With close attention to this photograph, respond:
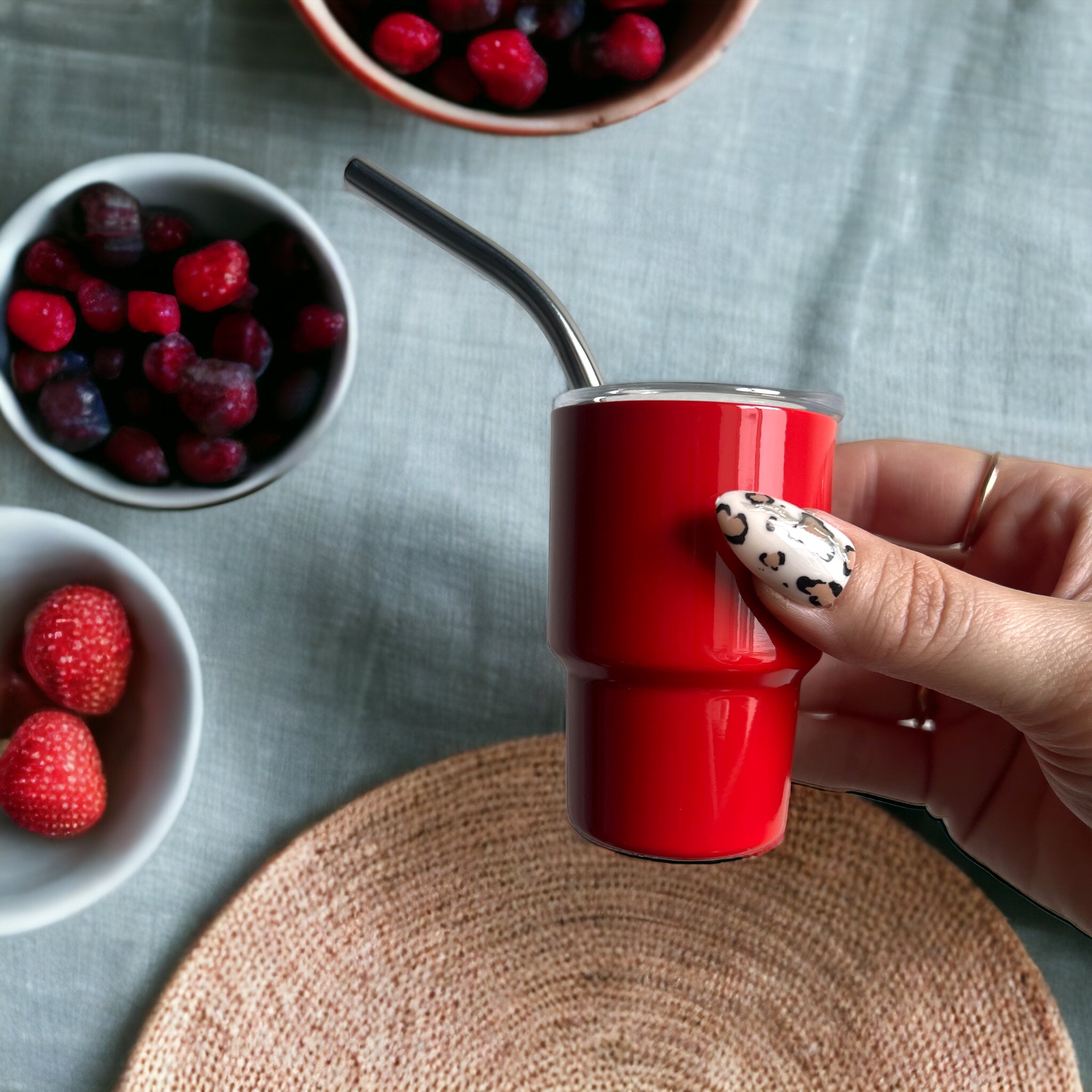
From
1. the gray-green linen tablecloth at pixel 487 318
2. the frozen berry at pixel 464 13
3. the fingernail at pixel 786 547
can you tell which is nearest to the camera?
the fingernail at pixel 786 547

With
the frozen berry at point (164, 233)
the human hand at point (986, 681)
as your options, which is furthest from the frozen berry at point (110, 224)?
the human hand at point (986, 681)

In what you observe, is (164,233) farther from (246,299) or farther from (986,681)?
(986,681)

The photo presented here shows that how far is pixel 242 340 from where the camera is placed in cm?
A: 57

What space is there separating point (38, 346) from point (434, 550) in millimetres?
273

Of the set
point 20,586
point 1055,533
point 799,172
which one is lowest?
point 20,586

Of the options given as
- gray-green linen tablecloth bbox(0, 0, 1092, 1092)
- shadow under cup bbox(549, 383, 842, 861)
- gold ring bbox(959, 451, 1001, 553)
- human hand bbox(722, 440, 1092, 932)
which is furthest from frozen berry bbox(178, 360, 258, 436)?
gold ring bbox(959, 451, 1001, 553)

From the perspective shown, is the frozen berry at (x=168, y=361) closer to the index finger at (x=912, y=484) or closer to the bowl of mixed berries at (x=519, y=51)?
the bowl of mixed berries at (x=519, y=51)

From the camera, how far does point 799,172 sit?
0.68 metres

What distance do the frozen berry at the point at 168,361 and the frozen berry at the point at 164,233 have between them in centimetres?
6

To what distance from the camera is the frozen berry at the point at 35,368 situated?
56cm

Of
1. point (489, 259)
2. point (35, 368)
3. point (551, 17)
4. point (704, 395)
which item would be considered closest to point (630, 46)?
point (551, 17)

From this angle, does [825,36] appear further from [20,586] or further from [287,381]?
[20,586]

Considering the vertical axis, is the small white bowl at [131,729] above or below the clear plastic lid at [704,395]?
below

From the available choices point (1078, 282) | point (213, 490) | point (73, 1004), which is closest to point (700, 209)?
point (1078, 282)
